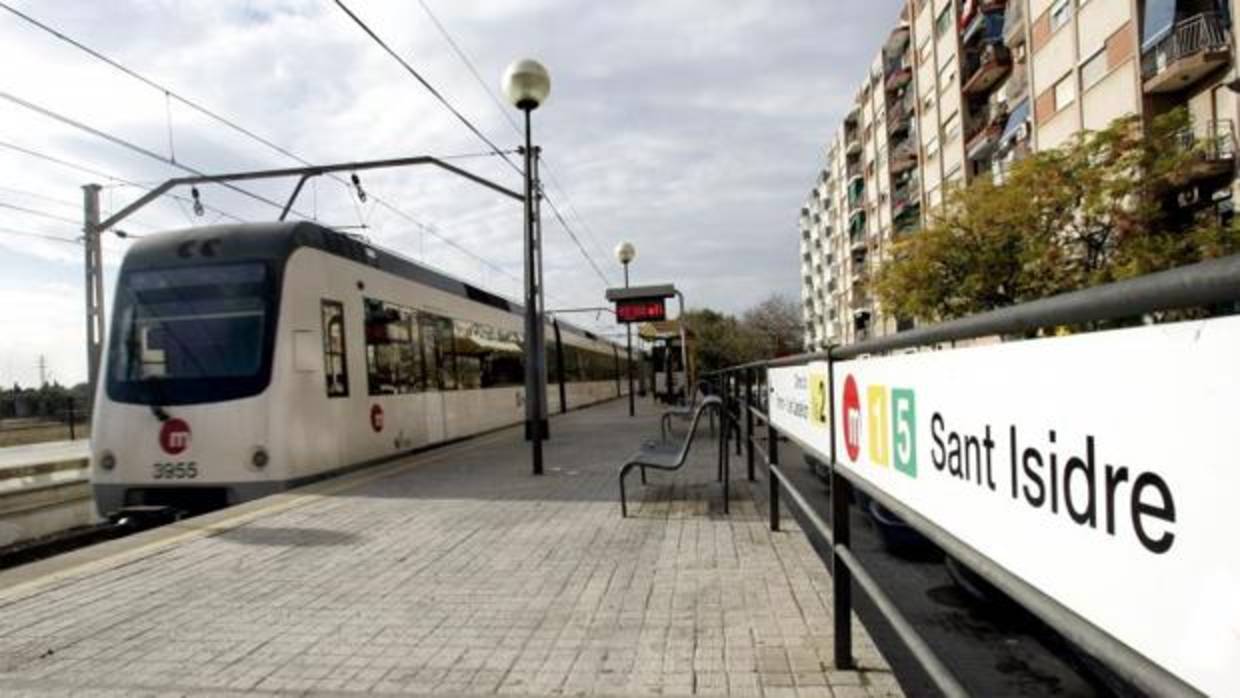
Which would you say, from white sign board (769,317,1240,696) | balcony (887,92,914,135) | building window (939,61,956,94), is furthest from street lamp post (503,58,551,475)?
balcony (887,92,914,135)

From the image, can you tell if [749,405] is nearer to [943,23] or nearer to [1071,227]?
[1071,227]

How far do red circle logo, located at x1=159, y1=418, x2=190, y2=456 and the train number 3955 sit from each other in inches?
5.0

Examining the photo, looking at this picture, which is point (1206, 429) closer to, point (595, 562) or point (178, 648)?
point (178, 648)

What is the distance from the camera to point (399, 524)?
7.09m

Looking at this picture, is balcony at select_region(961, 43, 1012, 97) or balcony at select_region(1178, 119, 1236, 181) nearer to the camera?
balcony at select_region(1178, 119, 1236, 181)

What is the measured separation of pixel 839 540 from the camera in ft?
10.7

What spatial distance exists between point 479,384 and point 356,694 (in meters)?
13.6

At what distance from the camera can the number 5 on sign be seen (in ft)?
7.18

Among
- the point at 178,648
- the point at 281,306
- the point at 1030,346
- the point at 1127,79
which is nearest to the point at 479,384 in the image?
the point at 281,306

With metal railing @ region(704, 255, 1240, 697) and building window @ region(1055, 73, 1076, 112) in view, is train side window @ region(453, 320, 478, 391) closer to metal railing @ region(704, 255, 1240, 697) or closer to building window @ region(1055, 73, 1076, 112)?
metal railing @ region(704, 255, 1240, 697)

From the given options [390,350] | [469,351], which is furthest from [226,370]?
[469,351]

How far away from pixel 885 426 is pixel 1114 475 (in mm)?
1278

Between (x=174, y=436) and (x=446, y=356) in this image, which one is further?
(x=446, y=356)

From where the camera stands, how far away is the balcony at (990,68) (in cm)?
3881
